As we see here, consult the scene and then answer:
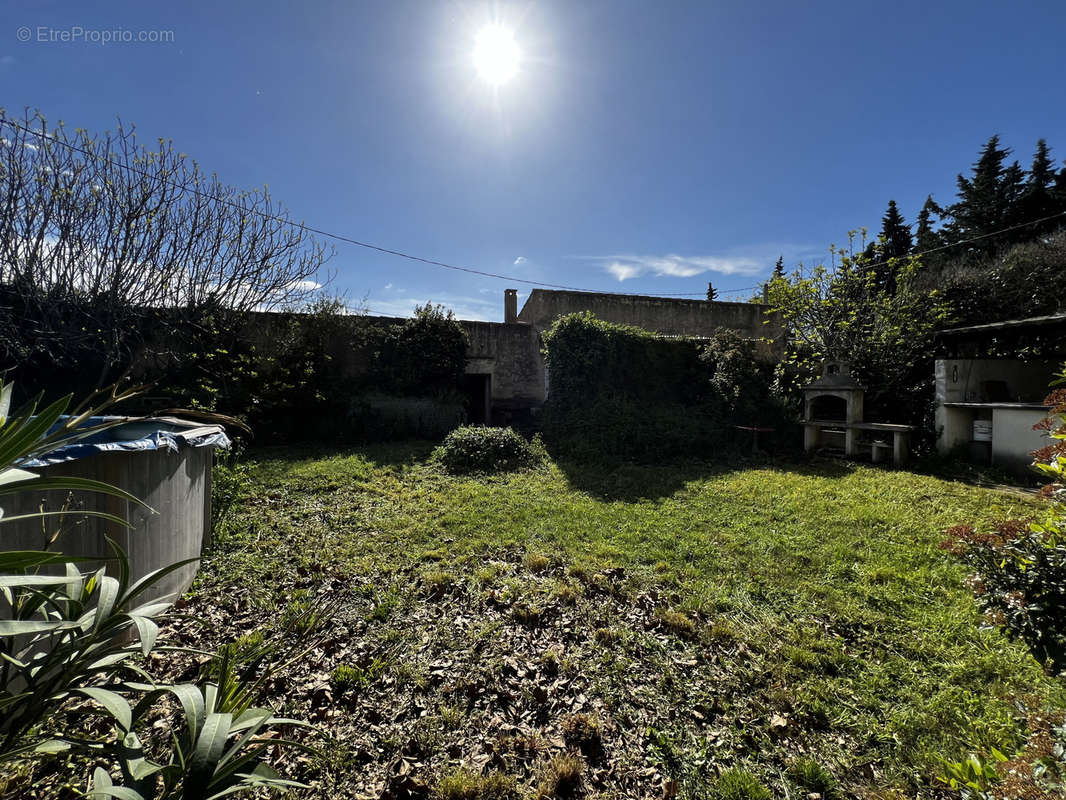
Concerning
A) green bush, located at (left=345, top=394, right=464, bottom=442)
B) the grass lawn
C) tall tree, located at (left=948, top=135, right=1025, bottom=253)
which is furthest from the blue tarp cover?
tall tree, located at (left=948, top=135, right=1025, bottom=253)

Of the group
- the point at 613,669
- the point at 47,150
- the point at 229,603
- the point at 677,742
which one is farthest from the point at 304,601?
the point at 47,150

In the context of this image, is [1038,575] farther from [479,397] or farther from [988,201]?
[988,201]

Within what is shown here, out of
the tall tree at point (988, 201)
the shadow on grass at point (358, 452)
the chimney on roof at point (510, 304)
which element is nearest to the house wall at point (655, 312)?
the chimney on roof at point (510, 304)

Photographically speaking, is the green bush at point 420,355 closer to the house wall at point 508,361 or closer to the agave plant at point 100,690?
the house wall at point 508,361

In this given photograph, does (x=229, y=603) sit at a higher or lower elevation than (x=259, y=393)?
lower

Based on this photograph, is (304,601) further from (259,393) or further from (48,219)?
(48,219)

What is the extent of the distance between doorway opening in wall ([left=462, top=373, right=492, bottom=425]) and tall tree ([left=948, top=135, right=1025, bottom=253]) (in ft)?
61.6

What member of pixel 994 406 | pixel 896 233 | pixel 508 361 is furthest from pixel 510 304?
pixel 896 233

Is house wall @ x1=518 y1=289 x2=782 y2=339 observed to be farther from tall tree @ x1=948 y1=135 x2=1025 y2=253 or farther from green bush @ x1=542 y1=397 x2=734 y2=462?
tall tree @ x1=948 y1=135 x2=1025 y2=253

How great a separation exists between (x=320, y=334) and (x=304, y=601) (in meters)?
7.85

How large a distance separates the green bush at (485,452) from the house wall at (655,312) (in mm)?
4906

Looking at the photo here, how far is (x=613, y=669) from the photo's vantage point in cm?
245

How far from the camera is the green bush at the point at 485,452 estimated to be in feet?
23.9

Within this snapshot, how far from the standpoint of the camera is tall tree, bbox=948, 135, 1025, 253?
1505cm
